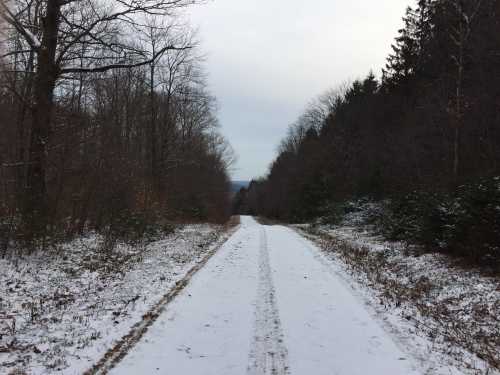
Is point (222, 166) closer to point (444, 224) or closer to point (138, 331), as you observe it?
point (444, 224)

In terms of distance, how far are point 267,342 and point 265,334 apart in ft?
1.00

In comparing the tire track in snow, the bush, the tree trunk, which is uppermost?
the tree trunk

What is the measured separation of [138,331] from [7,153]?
323 inches

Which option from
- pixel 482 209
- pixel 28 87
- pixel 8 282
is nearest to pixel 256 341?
pixel 8 282

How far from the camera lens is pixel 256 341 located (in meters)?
5.50

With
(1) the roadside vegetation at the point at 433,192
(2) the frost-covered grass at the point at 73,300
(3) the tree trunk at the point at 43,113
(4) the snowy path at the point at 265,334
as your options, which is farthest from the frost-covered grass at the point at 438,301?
(3) the tree trunk at the point at 43,113

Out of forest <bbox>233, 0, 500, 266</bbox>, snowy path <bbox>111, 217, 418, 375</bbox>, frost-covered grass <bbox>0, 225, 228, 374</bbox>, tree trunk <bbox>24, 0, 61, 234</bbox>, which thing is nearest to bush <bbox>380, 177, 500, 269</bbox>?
forest <bbox>233, 0, 500, 266</bbox>

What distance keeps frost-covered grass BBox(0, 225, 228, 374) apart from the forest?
8.13m

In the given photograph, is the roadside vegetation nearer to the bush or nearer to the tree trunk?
the bush

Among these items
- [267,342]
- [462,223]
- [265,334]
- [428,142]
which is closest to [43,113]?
[265,334]

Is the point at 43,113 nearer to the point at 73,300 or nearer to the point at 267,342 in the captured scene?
the point at 73,300

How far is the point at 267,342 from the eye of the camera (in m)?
5.48

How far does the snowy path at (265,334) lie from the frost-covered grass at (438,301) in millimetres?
662

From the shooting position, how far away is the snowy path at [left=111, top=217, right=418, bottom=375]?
15.6 feet
